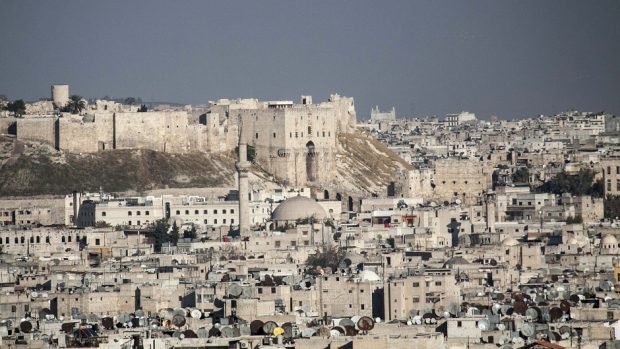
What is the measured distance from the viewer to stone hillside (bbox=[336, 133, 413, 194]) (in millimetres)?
104938

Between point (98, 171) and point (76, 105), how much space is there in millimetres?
9895

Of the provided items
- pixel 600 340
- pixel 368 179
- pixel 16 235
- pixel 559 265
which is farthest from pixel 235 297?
pixel 368 179

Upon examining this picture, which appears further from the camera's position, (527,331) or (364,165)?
(364,165)

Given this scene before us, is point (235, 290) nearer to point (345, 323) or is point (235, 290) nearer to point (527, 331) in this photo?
point (345, 323)

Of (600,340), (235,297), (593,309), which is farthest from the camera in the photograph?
(235,297)

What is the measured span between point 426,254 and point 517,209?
20.8 meters

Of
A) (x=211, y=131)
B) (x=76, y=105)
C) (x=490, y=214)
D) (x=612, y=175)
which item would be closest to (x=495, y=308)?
(x=490, y=214)

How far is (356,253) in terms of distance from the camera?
6844cm

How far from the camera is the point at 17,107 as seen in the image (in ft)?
342

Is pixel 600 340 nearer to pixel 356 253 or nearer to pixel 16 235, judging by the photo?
pixel 356 253

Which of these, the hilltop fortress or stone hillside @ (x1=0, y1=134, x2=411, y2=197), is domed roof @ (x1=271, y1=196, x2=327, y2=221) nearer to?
stone hillside @ (x1=0, y1=134, x2=411, y2=197)

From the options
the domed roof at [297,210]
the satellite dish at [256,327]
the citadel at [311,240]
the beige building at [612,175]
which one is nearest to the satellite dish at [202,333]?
the citadel at [311,240]

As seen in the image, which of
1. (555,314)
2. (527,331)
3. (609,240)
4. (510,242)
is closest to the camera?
(527,331)

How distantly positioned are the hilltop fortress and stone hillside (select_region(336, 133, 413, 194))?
119 centimetres
